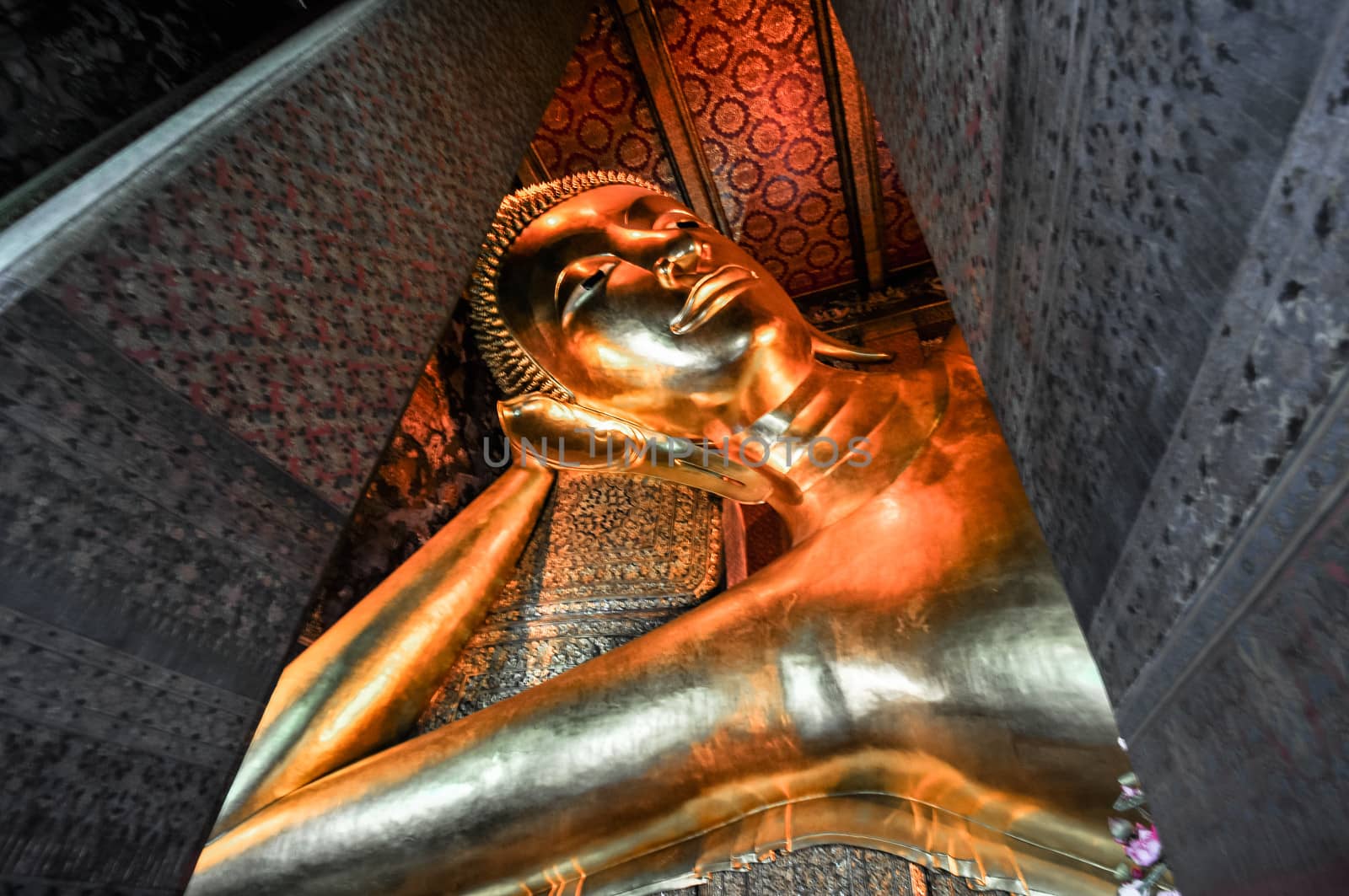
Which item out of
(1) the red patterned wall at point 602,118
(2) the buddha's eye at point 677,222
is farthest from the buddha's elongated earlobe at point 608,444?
(1) the red patterned wall at point 602,118

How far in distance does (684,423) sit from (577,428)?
12.0 inches

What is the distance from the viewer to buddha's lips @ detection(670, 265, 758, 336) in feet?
5.41

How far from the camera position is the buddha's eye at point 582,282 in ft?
5.71

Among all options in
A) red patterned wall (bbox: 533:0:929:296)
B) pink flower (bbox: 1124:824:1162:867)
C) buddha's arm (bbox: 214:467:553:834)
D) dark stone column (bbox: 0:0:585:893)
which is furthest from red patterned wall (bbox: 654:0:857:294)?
pink flower (bbox: 1124:824:1162:867)

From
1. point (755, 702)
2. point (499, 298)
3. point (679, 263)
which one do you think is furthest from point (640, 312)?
point (755, 702)

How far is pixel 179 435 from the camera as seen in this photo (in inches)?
20.2

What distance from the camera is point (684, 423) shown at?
1.74 m

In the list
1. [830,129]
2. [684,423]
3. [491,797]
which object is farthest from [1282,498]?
[830,129]

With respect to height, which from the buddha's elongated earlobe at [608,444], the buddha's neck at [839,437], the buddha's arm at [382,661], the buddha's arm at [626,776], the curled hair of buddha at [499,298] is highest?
the curled hair of buddha at [499,298]

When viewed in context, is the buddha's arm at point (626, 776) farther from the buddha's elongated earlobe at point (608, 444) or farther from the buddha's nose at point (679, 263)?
the buddha's nose at point (679, 263)

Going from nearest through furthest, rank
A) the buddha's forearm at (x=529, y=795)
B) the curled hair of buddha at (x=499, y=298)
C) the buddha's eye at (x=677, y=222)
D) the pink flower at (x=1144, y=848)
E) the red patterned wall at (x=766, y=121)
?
the pink flower at (x=1144, y=848), the buddha's forearm at (x=529, y=795), the buddha's eye at (x=677, y=222), the curled hair of buddha at (x=499, y=298), the red patterned wall at (x=766, y=121)

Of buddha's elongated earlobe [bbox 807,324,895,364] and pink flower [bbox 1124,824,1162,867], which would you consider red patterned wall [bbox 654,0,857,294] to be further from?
pink flower [bbox 1124,824,1162,867]

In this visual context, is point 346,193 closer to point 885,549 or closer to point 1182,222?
point 1182,222

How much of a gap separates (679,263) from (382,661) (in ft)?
3.84
